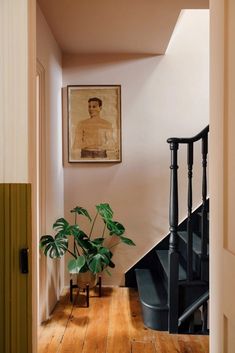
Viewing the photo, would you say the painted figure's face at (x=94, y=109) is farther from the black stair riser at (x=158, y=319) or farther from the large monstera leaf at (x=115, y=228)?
the black stair riser at (x=158, y=319)

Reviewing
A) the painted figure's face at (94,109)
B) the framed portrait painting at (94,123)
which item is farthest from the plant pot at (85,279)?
the painted figure's face at (94,109)

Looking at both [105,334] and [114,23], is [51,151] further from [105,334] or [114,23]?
[105,334]

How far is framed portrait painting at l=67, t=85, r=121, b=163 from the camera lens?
3.80 meters

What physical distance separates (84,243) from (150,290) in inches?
30.5

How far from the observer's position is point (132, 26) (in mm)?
3117

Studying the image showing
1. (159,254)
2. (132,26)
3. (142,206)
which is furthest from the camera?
(142,206)

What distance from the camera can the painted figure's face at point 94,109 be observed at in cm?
381

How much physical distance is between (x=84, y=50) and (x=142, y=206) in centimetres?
183

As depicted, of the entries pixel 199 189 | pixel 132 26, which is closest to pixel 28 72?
pixel 132 26

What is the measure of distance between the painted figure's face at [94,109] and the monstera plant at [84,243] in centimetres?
103

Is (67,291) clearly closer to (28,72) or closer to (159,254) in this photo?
(159,254)

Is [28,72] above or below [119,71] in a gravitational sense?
below

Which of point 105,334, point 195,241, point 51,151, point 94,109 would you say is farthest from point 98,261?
point 94,109

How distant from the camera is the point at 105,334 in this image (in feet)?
8.72
